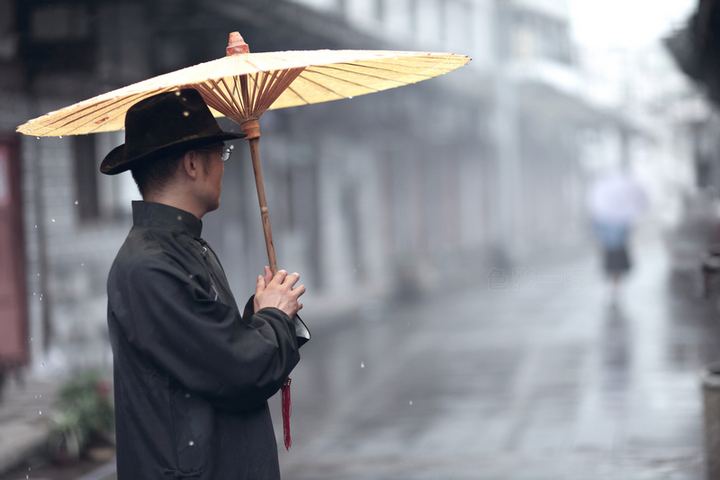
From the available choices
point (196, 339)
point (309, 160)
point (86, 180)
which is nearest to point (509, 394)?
point (86, 180)

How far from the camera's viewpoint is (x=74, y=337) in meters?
12.4

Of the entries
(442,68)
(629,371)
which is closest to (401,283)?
(629,371)

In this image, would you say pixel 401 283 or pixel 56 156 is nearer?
pixel 56 156

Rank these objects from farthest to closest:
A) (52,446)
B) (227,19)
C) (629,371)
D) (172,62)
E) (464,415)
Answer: (172,62) → (227,19) → (629,371) → (464,415) → (52,446)

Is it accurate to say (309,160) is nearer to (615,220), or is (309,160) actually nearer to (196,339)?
(615,220)

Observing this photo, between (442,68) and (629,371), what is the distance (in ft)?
24.1

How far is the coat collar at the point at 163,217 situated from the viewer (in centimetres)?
336

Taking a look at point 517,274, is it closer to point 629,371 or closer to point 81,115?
A: point 629,371

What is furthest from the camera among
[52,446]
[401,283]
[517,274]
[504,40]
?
[504,40]

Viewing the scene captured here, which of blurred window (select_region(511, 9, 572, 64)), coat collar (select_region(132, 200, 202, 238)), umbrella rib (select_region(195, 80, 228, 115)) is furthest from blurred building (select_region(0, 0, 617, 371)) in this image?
coat collar (select_region(132, 200, 202, 238))

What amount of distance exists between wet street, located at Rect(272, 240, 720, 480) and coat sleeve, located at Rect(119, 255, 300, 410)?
13.5 feet

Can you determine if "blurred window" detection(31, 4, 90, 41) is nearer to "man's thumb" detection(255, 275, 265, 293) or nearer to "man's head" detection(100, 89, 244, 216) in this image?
"man's head" detection(100, 89, 244, 216)

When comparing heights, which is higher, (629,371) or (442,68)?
(442,68)

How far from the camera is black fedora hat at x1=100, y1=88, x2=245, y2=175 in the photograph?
3348mm
